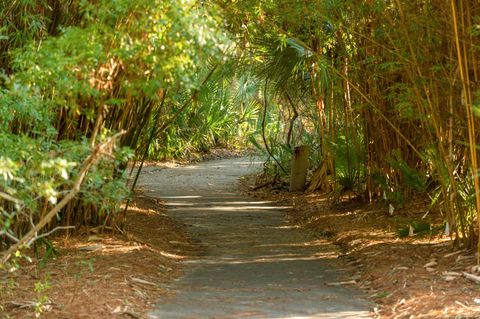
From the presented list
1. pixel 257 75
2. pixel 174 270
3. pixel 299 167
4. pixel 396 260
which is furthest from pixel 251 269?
pixel 299 167

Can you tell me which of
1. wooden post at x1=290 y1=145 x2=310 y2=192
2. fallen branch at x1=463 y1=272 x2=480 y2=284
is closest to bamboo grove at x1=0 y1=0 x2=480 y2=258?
wooden post at x1=290 y1=145 x2=310 y2=192

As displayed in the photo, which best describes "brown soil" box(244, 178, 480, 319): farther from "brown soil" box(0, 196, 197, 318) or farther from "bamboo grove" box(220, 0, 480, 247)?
"brown soil" box(0, 196, 197, 318)

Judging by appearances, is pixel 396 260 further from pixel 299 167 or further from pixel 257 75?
pixel 299 167

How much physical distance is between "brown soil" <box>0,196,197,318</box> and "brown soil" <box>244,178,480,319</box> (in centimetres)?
185

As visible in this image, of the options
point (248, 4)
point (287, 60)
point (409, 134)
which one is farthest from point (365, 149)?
point (248, 4)

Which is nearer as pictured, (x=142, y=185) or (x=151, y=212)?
(x=151, y=212)

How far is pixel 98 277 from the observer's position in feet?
25.7

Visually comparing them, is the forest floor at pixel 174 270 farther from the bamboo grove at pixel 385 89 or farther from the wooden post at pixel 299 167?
the wooden post at pixel 299 167

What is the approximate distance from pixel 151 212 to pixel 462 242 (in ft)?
18.9

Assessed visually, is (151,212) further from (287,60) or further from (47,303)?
(47,303)

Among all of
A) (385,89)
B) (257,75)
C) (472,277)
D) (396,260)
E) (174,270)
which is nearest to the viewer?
(472,277)

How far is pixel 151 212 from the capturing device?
43.3 feet

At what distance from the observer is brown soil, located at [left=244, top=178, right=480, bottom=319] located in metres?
6.87

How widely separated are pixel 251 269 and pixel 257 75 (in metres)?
5.86
